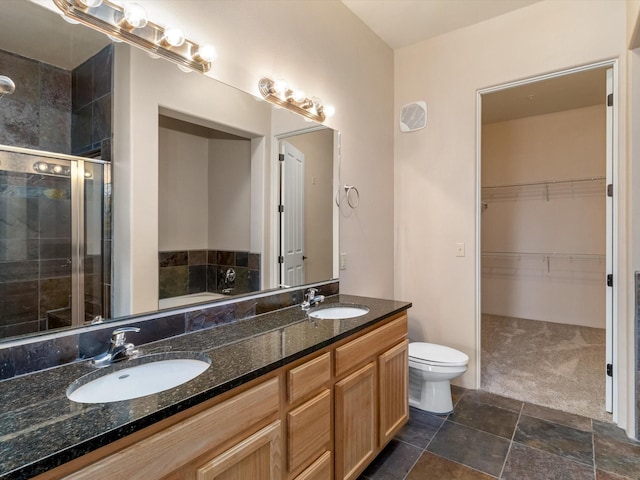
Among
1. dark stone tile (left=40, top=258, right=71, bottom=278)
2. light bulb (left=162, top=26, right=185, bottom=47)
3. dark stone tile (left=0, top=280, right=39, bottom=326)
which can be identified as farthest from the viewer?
light bulb (left=162, top=26, right=185, bottom=47)

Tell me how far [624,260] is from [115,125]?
9.63 feet

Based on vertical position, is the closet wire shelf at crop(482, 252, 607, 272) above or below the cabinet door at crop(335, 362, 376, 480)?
above

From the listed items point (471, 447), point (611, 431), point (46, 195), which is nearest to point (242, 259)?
point (46, 195)

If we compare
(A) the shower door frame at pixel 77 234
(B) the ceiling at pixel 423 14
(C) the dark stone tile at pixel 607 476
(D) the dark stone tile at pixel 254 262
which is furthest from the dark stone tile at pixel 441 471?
(B) the ceiling at pixel 423 14

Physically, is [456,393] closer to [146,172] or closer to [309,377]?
[309,377]

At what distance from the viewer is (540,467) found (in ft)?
6.03

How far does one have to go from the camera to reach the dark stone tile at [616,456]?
5.95 ft

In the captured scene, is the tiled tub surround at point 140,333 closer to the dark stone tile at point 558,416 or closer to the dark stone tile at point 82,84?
the dark stone tile at point 82,84

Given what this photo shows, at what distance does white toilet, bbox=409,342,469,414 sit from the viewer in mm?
2281

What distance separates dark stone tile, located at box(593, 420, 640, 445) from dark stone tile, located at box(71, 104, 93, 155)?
3.16 metres

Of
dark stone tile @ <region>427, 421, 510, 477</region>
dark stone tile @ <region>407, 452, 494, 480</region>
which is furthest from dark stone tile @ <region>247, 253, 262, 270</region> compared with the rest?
dark stone tile @ <region>427, 421, 510, 477</region>

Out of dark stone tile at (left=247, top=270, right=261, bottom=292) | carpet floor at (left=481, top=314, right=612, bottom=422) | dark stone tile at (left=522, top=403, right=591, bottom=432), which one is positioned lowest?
dark stone tile at (left=522, top=403, right=591, bottom=432)

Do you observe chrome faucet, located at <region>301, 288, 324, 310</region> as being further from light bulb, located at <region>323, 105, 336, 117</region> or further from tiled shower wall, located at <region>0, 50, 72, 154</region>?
tiled shower wall, located at <region>0, 50, 72, 154</region>

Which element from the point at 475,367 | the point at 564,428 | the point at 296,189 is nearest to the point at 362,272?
the point at 296,189
